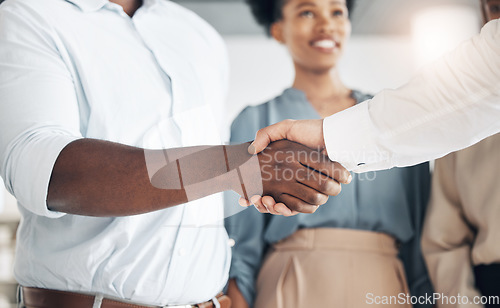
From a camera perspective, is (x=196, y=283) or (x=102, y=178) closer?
(x=102, y=178)

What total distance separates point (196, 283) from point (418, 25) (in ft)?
3.43

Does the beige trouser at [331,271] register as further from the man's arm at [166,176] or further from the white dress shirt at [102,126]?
the man's arm at [166,176]

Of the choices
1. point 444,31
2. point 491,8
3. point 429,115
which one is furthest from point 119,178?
point 444,31

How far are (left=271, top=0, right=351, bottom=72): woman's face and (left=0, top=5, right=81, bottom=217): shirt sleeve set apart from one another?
1.08 ft

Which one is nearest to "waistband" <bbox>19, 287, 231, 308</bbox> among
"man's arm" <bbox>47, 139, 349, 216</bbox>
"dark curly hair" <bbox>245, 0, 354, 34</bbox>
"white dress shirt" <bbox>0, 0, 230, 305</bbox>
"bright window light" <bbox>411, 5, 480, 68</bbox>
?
"white dress shirt" <bbox>0, 0, 230, 305</bbox>

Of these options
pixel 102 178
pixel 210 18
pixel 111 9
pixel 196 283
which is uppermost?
pixel 210 18

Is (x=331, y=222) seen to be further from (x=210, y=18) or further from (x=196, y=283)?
(x=210, y=18)

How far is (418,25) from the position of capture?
4.21 ft

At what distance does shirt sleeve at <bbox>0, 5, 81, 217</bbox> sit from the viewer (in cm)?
38

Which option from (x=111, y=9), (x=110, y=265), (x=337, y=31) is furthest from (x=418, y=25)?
(x=110, y=265)

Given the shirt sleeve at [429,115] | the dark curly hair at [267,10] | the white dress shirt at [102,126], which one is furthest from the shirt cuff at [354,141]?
the dark curly hair at [267,10]

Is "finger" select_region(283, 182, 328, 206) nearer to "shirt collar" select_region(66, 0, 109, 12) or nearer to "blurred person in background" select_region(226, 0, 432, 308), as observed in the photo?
"blurred person in background" select_region(226, 0, 432, 308)

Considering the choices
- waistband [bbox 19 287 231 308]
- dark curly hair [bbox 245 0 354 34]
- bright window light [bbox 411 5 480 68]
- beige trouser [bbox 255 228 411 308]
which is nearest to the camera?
waistband [bbox 19 287 231 308]

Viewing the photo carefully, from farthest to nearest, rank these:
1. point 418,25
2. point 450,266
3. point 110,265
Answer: point 418,25
point 450,266
point 110,265
